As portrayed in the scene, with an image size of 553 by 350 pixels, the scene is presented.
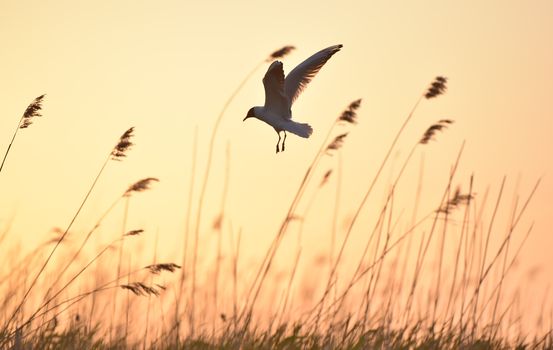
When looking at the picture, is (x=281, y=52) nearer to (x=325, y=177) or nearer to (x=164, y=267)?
(x=325, y=177)

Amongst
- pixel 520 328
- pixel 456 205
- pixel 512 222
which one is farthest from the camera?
pixel 520 328

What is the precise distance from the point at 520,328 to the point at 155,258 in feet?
9.49

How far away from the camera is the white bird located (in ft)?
19.1

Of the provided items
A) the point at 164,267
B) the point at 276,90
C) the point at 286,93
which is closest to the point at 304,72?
the point at 286,93

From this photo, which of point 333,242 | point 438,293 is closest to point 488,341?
point 438,293

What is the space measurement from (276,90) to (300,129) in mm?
311

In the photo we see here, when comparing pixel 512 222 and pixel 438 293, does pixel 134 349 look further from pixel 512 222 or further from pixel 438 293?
pixel 512 222

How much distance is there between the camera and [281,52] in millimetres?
5414

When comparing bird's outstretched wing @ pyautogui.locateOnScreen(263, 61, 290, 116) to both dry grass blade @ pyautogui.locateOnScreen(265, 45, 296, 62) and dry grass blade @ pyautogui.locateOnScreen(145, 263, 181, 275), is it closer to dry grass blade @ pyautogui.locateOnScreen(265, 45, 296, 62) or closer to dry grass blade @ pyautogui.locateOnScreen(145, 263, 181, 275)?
dry grass blade @ pyautogui.locateOnScreen(265, 45, 296, 62)

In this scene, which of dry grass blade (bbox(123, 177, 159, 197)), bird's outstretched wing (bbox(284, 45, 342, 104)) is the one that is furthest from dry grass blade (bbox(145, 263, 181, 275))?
bird's outstretched wing (bbox(284, 45, 342, 104))

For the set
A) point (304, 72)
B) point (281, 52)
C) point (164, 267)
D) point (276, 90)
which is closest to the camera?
point (164, 267)

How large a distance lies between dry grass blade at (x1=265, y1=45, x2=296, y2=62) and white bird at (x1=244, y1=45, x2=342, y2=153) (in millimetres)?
107

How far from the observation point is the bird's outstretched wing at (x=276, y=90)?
5.49 m

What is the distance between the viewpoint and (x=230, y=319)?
18.1 ft
